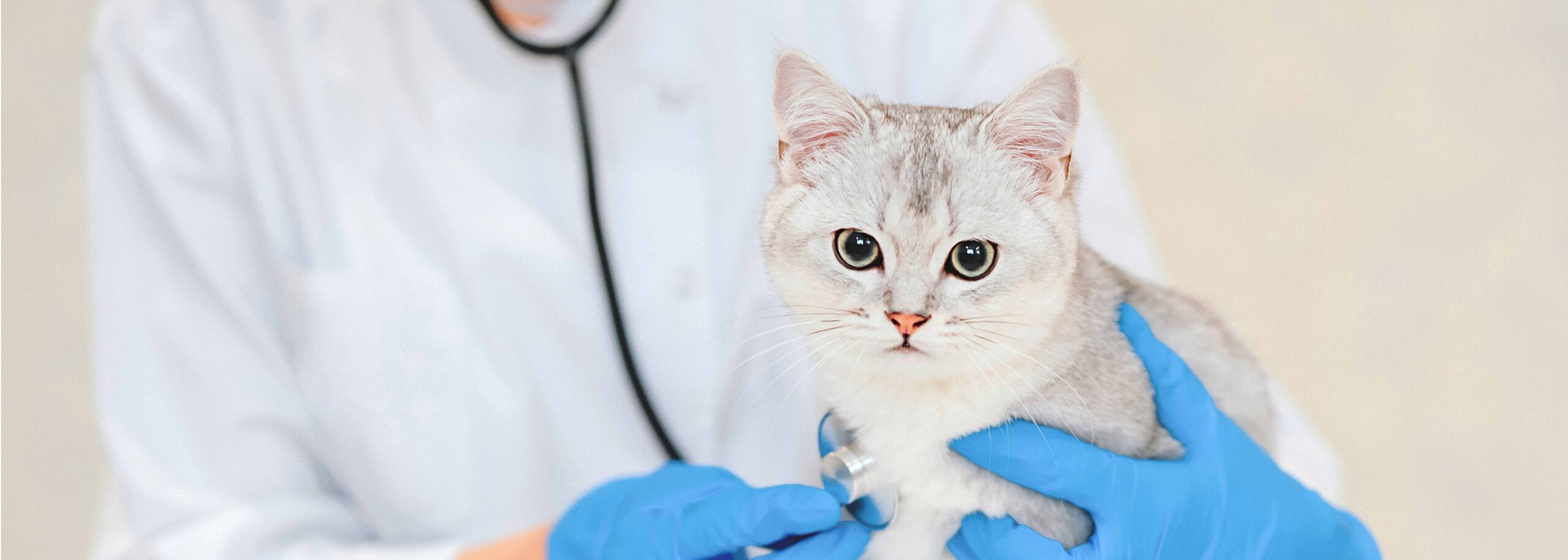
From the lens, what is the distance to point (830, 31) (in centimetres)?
133

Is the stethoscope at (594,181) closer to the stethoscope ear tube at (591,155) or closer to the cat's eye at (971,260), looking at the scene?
the stethoscope ear tube at (591,155)

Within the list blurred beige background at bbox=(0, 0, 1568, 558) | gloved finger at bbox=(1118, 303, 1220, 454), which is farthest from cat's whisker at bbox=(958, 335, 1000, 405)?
blurred beige background at bbox=(0, 0, 1568, 558)

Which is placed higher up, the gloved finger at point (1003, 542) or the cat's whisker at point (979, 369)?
the cat's whisker at point (979, 369)

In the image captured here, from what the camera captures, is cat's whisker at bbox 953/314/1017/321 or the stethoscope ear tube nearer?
cat's whisker at bbox 953/314/1017/321

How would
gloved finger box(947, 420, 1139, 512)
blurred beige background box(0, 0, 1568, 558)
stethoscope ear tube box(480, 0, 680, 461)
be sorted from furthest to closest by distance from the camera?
1. blurred beige background box(0, 0, 1568, 558)
2. stethoscope ear tube box(480, 0, 680, 461)
3. gloved finger box(947, 420, 1139, 512)

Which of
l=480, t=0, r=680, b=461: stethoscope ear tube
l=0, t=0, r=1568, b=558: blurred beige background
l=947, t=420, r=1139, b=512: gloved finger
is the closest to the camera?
l=947, t=420, r=1139, b=512: gloved finger

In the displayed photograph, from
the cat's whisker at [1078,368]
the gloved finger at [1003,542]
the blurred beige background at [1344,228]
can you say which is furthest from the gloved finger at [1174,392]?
the blurred beige background at [1344,228]

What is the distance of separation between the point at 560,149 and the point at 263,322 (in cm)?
52

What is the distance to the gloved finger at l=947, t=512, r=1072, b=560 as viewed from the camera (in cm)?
88

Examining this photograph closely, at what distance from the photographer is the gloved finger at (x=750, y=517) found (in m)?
0.89

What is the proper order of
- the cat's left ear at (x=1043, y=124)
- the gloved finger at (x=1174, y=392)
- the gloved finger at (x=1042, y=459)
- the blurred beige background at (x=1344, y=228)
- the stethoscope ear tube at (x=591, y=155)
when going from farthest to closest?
the blurred beige background at (x=1344, y=228) < the stethoscope ear tube at (x=591, y=155) < the gloved finger at (x=1174, y=392) < the gloved finger at (x=1042, y=459) < the cat's left ear at (x=1043, y=124)

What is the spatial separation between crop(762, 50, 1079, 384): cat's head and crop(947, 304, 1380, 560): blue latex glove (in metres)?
0.11

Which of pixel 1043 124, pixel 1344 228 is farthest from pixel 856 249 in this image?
pixel 1344 228

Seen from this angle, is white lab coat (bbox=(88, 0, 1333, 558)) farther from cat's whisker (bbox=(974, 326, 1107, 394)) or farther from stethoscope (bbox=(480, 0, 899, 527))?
cat's whisker (bbox=(974, 326, 1107, 394))
